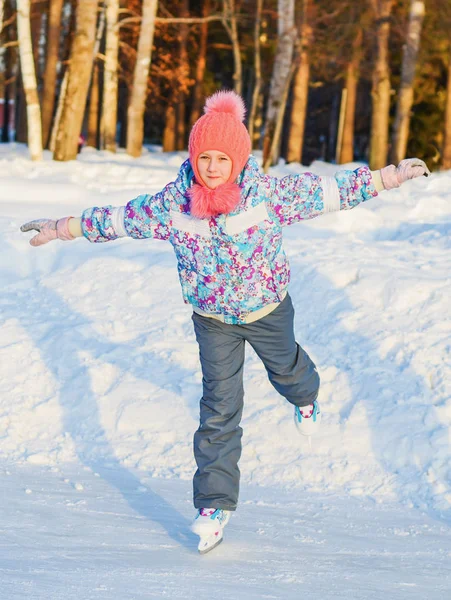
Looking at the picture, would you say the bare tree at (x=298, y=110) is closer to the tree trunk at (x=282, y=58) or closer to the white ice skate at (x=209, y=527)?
the tree trunk at (x=282, y=58)

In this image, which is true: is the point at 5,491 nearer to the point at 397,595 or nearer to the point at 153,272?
the point at 397,595

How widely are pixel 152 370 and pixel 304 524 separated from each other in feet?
7.81

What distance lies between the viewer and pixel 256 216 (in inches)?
177

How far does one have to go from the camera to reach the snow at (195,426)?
13.8ft

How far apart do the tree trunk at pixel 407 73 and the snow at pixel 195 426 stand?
12698mm

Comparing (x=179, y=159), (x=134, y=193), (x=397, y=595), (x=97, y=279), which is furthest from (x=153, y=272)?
(x=179, y=159)

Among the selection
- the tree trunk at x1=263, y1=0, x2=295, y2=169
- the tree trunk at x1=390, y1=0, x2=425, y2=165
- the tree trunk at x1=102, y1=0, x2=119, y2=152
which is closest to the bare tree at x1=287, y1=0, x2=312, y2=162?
the tree trunk at x1=390, y1=0, x2=425, y2=165

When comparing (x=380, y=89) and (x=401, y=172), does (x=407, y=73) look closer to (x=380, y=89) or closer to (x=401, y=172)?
(x=380, y=89)

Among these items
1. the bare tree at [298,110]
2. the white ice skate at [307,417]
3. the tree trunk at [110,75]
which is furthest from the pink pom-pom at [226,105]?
the bare tree at [298,110]

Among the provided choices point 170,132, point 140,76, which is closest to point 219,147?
point 140,76

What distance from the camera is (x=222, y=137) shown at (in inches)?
174

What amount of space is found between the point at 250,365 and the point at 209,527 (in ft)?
9.00

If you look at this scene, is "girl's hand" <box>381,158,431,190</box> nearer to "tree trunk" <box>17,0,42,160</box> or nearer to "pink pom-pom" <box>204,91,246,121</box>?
"pink pom-pom" <box>204,91,246,121</box>

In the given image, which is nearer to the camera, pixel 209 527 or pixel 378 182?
pixel 209 527
